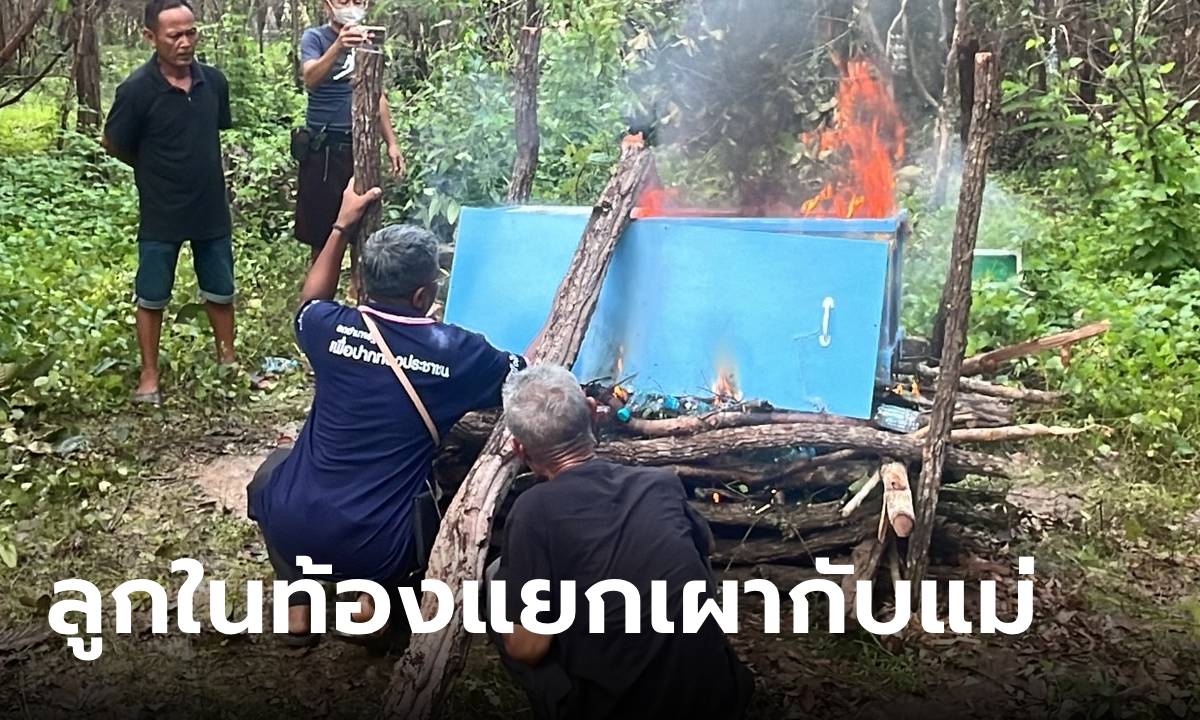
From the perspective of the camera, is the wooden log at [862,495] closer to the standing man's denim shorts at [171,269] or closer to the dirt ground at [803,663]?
the dirt ground at [803,663]

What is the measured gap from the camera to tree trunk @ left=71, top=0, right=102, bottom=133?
36.0 ft

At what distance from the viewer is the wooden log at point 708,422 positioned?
13.9ft

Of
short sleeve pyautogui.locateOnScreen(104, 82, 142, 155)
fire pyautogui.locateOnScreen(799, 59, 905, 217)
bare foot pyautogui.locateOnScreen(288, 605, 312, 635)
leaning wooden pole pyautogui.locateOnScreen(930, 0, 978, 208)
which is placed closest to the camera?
bare foot pyautogui.locateOnScreen(288, 605, 312, 635)

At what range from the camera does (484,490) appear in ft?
12.2

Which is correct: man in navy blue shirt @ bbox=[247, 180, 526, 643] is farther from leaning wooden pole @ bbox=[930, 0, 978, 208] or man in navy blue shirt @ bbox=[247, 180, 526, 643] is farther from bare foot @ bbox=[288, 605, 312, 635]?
leaning wooden pole @ bbox=[930, 0, 978, 208]

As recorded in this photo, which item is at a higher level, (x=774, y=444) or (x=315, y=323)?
(x=315, y=323)

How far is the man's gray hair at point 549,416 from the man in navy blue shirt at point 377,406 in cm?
72

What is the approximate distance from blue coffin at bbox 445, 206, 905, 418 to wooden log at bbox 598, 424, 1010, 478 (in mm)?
386

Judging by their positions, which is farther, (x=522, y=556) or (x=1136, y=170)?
(x=1136, y=170)

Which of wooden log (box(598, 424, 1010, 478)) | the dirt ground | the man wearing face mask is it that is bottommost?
the dirt ground

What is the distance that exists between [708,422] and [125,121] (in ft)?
10.8

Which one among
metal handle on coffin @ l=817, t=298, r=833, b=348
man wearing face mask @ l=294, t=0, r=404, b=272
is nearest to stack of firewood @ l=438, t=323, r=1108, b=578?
metal handle on coffin @ l=817, t=298, r=833, b=348

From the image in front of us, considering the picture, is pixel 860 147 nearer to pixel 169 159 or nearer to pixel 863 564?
pixel 863 564

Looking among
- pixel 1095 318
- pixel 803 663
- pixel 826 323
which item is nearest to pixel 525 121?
pixel 826 323
